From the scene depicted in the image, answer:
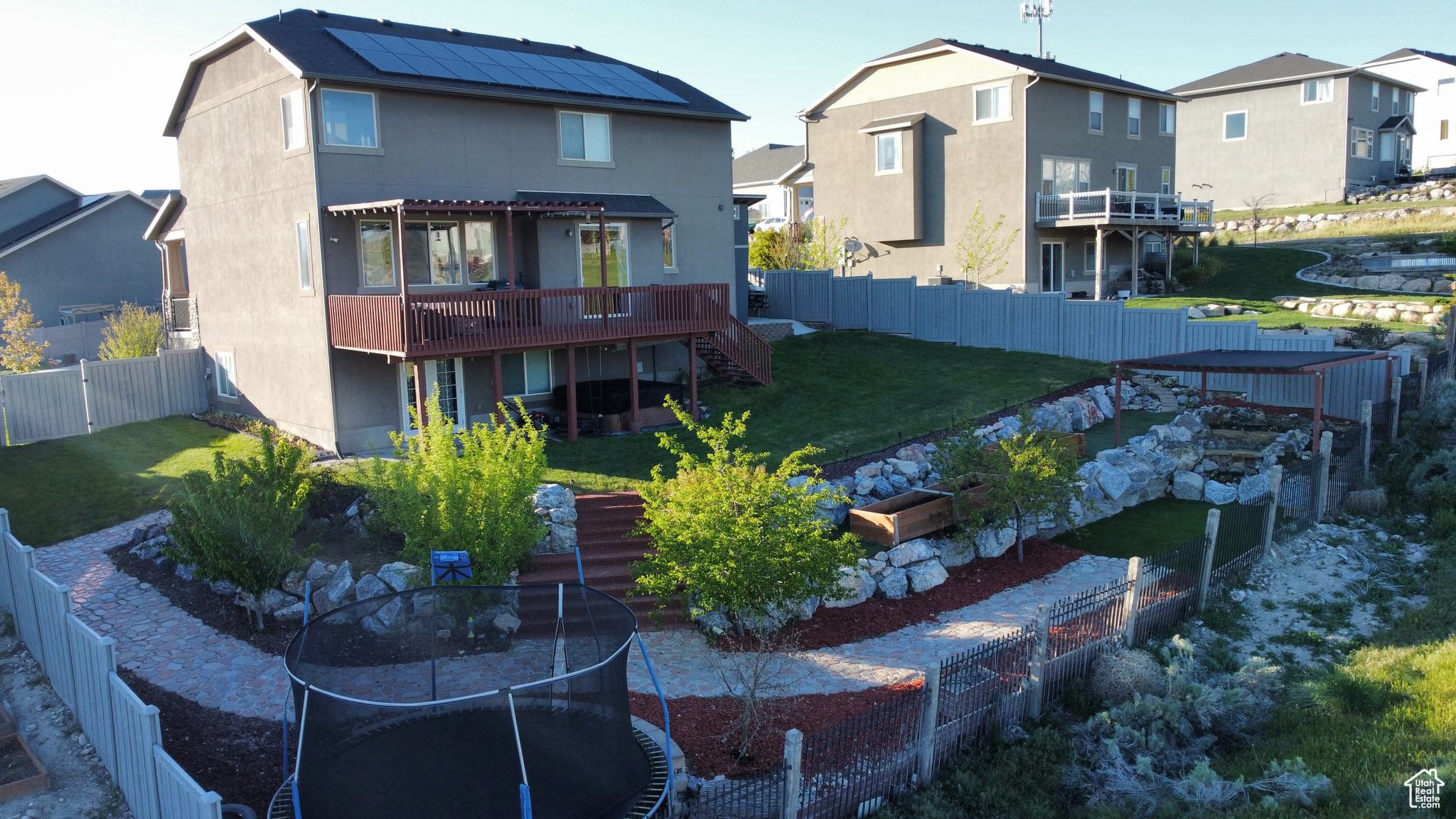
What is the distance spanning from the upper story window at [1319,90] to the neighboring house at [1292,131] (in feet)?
0.12

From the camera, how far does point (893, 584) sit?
14.8 meters

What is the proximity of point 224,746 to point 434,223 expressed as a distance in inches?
497

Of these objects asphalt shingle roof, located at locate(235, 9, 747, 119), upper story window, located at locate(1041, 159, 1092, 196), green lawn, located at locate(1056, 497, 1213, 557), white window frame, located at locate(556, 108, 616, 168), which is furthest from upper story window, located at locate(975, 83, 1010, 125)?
green lawn, located at locate(1056, 497, 1213, 557)

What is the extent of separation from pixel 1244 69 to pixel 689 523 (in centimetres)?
5120

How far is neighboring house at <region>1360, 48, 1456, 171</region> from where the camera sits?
55344 millimetres

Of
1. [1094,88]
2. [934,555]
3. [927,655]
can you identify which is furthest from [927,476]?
[1094,88]

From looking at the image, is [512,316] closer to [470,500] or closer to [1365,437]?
[470,500]

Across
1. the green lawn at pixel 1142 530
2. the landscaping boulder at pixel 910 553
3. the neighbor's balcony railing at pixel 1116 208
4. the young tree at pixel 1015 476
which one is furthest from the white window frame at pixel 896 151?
the landscaping boulder at pixel 910 553

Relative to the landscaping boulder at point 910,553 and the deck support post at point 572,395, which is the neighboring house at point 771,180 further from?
the landscaping boulder at point 910,553

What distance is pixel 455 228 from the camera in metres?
20.9

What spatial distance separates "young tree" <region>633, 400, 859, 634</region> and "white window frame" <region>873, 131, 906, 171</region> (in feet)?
83.4

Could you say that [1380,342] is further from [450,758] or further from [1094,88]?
[450,758]

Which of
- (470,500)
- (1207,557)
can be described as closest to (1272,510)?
(1207,557)

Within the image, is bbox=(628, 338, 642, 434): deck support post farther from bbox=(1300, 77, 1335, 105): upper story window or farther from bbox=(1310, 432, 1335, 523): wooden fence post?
bbox=(1300, 77, 1335, 105): upper story window
